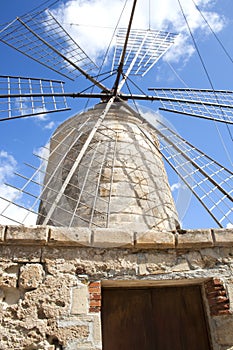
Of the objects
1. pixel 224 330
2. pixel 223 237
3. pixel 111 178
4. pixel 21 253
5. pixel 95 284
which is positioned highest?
pixel 111 178

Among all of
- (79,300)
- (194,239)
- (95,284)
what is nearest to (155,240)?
(194,239)

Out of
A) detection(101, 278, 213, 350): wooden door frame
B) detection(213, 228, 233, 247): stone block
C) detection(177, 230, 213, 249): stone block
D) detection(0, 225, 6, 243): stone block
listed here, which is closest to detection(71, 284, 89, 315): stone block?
detection(101, 278, 213, 350): wooden door frame

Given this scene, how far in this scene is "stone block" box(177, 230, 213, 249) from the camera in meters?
2.68

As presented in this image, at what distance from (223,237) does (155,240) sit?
1.85 ft

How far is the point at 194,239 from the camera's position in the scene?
2.70 metres

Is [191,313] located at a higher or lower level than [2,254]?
lower

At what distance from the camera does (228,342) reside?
2459mm

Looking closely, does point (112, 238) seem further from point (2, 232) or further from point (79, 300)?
point (2, 232)

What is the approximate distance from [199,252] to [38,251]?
1256 millimetres

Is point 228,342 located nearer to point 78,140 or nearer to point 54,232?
point 54,232

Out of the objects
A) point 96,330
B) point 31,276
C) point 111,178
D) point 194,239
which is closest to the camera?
point 96,330

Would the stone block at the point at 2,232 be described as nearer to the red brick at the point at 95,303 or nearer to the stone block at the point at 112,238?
the stone block at the point at 112,238

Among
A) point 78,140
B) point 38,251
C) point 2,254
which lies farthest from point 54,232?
point 78,140

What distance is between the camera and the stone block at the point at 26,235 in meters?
2.51
